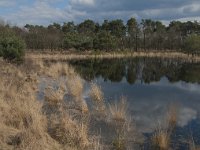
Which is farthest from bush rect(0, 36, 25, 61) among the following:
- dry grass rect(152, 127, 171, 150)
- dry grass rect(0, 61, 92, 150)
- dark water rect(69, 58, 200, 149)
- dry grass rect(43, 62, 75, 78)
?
dry grass rect(152, 127, 171, 150)

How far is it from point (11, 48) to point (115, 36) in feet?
154

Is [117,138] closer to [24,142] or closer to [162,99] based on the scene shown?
[24,142]

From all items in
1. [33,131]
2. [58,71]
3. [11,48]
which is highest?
Result: [11,48]

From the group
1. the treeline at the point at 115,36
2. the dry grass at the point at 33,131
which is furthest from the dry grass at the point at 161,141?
the treeline at the point at 115,36

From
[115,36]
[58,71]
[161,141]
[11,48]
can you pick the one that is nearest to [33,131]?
[161,141]

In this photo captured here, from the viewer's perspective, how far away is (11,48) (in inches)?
1110

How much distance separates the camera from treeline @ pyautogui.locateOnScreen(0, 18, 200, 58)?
61831mm

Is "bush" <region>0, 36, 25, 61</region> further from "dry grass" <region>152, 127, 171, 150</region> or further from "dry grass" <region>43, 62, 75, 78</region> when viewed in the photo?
"dry grass" <region>152, 127, 171, 150</region>

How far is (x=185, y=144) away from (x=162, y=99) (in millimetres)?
8359

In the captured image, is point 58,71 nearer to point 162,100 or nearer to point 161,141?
point 162,100

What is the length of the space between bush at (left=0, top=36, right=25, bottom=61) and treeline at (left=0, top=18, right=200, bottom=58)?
21.9 m

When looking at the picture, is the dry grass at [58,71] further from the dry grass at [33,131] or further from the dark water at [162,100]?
the dry grass at [33,131]

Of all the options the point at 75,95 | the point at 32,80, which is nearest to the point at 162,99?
the point at 75,95

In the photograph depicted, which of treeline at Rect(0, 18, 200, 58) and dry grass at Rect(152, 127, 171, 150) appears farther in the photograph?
treeline at Rect(0, 18, 200, 58)
